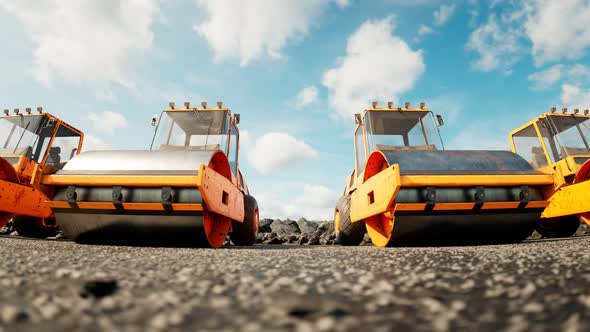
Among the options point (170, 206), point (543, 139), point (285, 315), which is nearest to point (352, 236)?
point (170, 206)

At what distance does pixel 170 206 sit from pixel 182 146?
321 cm

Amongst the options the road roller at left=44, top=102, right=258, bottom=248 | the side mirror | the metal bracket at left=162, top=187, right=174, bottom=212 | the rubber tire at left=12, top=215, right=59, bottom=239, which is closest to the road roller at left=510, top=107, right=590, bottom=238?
the side mirror

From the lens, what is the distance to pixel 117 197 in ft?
12.3

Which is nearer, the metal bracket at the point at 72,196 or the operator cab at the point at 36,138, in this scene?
the metal bracket at the point at 72,196

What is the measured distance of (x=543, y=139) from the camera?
7.52m

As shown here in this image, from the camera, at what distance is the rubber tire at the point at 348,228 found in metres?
6.42

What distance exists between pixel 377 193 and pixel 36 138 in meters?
8.90

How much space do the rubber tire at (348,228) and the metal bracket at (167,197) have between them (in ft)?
12.6

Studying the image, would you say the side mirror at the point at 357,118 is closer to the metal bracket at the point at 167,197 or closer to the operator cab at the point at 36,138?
the metal bracket at the point at 167,197

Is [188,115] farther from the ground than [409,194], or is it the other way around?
[188,115]

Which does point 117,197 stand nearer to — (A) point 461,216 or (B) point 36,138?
(A) point 461,216

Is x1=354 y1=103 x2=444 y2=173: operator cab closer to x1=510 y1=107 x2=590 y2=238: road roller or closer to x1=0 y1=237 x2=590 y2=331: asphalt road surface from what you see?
x1=510 y1=107 x2=590 y2=238: road roller

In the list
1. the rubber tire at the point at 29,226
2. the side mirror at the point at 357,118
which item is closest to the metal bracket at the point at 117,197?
the side mirror at the point at 357,118

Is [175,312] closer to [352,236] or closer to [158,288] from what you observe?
[158,288]
